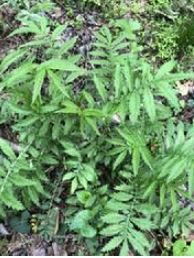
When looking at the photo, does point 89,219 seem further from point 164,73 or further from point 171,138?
point 164,73

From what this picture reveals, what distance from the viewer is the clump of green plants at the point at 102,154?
10.9ft

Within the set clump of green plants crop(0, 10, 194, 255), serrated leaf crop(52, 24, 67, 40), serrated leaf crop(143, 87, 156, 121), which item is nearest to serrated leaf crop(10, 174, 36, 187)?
clump of green plants crop(0, 10, 194, 255)

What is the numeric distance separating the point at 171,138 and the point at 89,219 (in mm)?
746

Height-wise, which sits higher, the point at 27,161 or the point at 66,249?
the point at 27,161

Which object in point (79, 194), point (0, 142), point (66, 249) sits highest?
point (0, 142)

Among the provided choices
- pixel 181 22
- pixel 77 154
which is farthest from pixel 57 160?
pixel 181 22

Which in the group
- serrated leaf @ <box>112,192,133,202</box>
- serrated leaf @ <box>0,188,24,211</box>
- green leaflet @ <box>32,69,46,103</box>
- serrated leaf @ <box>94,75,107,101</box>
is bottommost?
serrated leaf @ <box>112,192,133,202</box>

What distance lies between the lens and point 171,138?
3.64 metres

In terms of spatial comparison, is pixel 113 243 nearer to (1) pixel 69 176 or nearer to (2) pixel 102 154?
(1) pixel 69 176

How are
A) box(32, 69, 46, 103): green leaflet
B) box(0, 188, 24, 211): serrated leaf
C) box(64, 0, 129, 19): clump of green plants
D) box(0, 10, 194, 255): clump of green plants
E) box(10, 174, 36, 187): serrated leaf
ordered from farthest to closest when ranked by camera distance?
box(64, 0, 129, 19): clump of green plants < box(0, 10, 194, 255): clump of green plants < box(10, 174, 36, 187): serrated leaf < box(0, 188, 24, 211): serrated leaf < box(32, 69, 46, 103): green leaflet

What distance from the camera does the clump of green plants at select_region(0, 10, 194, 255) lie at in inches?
131

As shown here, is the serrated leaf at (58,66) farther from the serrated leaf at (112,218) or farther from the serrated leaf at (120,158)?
the serrated leaf at (112,218)

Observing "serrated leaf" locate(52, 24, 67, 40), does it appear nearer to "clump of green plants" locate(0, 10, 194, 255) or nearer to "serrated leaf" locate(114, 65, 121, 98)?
"clump of green plants" locate(0, 10, 194, 255)

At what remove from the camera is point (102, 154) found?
12.2 feet
